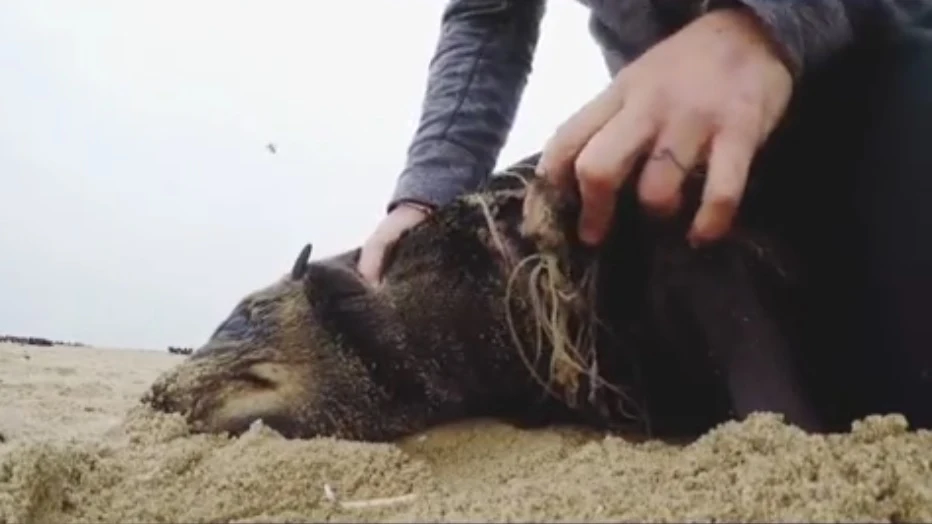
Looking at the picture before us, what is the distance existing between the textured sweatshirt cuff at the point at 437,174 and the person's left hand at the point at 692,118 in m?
0.42

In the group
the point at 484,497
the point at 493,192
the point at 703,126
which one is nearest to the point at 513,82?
the point at 493,192

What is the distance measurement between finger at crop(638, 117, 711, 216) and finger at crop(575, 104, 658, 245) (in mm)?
11

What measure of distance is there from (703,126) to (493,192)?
0.26 m

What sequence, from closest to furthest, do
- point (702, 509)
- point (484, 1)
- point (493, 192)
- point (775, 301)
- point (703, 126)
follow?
point (702, 509) < point (703, 126) < point (775, 301) < point (493, 192) < point (484, 1)

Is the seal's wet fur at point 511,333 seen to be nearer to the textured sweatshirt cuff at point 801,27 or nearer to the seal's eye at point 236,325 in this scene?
the seal's eye at point 236,325

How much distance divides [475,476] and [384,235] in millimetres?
340

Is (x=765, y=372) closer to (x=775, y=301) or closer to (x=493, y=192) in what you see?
(x=775, y=301)

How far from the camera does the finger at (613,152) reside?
2.68 ft

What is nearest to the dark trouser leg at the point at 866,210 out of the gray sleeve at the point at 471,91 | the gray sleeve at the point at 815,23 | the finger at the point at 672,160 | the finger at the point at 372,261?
the gray sleeve at the point at 815,23

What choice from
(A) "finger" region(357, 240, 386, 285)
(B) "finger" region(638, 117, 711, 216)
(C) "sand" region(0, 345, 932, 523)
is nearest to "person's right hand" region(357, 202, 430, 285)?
(A) "finger" region(357, 240, 386, 285)

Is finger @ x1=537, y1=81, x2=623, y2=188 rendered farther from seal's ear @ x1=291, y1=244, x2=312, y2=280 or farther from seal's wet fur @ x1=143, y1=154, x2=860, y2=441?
seal's ear @ x1=291, y1=244, x2=312, y2=280

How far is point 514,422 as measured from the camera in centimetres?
100

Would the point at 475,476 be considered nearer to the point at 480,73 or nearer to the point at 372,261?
the point at 372,261

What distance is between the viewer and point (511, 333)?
3.24 ft
